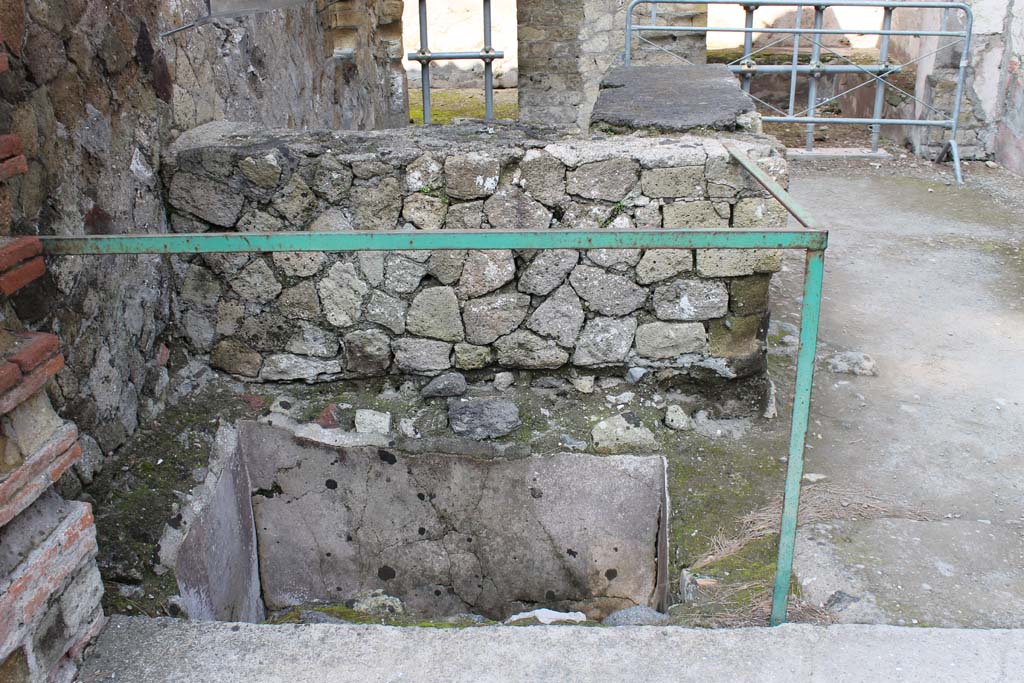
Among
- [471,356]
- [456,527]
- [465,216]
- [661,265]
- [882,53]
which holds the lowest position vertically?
[456,527]

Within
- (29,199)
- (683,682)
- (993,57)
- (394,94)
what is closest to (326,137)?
(29,199)

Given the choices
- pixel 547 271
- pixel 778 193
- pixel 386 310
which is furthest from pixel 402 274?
pixel 778 193

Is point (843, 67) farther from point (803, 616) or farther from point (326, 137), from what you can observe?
point (803, 616)

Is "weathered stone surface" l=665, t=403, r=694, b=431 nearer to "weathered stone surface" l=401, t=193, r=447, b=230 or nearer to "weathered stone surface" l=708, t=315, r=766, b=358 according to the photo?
"weathered stone surface" l=708, t=315, r=766, b=358

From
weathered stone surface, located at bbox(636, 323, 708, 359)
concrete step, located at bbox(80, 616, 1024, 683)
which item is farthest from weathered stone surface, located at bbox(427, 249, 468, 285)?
concrete step, located at bbox(80, 616, 1024, 683)

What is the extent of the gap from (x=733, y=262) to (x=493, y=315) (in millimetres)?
821

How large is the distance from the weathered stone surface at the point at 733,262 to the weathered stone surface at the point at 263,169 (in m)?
1.41

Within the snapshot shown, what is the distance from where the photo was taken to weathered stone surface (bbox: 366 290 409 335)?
122 inches

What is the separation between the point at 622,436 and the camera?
303cm

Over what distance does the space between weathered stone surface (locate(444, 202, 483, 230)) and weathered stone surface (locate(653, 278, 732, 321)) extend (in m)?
0.65

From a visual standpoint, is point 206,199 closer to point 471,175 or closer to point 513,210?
point 471,175

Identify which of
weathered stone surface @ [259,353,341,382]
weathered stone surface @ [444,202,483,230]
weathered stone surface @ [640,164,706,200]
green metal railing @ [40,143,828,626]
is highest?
green metal railing @ [40,143,828,626]

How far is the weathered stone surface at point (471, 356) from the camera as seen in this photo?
10.4 ft

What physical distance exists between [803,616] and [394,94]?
5.33 metres
